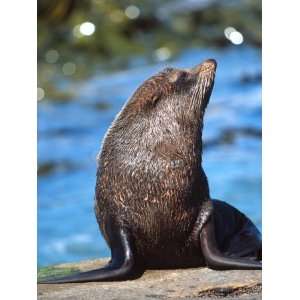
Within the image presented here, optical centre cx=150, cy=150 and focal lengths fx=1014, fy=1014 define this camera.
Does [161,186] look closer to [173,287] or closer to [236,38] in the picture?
Answer: [173,287]

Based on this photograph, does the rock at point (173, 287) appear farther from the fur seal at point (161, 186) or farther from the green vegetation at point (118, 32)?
the green vegetation at point (118, 32)

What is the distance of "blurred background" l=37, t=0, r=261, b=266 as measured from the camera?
12039 millimetres

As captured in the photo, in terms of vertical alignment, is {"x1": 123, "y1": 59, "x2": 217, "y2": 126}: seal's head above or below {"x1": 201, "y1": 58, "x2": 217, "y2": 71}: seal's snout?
below

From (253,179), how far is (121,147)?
17.3 ft

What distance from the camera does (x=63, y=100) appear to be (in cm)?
1373

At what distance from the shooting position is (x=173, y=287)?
648cm

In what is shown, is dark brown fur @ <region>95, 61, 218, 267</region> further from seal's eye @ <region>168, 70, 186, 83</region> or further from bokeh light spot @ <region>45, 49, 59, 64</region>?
bokeh light spot @ <region>45, 49, 59, 64</region>

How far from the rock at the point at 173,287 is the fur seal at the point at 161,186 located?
89mm

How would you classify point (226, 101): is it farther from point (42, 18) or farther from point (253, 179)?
point (42, 18)

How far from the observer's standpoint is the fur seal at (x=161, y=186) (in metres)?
6.73
